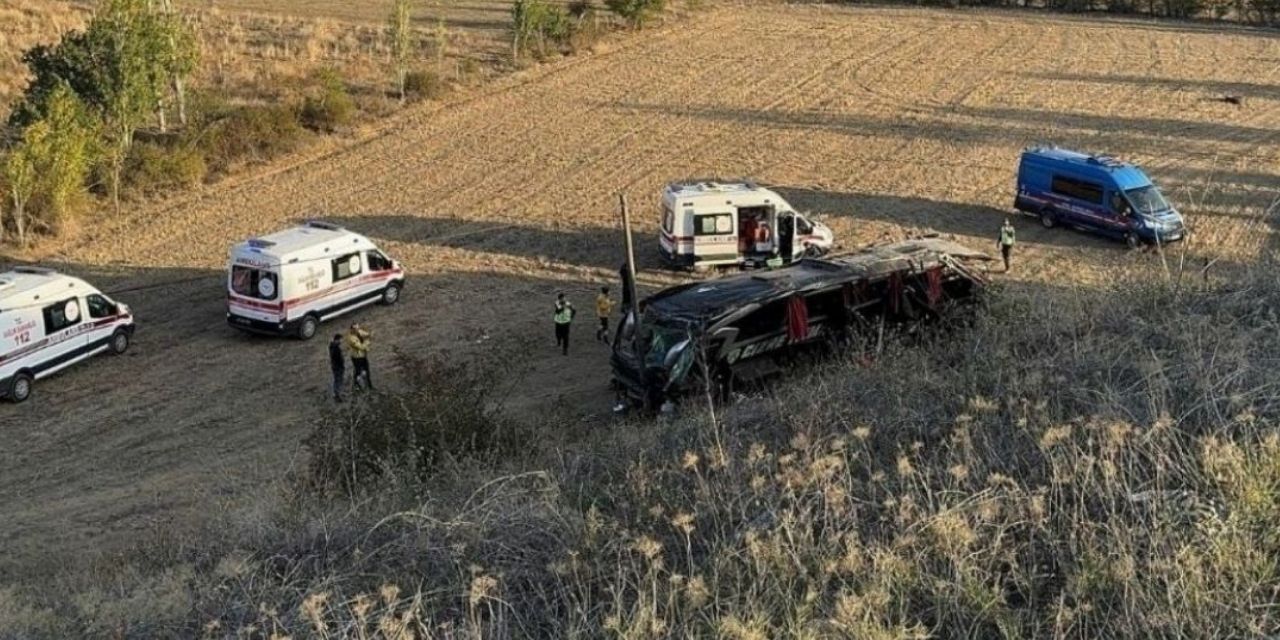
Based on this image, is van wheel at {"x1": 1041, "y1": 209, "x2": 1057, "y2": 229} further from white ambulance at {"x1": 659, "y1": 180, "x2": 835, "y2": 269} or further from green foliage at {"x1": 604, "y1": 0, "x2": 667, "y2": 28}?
green foliage at {"x1": 604, "y1": 0, "x2": 667, "y2": 28}

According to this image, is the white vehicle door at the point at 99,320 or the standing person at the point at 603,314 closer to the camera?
the white vehicle door at the point at 99,320

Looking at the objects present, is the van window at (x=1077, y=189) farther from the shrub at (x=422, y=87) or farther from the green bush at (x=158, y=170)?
the green bush at (x=158, y=170)

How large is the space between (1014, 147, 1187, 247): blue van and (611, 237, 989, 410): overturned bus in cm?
827

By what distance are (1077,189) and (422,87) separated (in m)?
19.1

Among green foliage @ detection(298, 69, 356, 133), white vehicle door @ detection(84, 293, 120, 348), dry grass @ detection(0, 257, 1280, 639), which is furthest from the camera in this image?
green foliage @ detection(298, 69, 356, 133)

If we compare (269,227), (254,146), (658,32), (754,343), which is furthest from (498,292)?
(658,32)

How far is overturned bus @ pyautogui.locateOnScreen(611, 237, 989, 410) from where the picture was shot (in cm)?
1496

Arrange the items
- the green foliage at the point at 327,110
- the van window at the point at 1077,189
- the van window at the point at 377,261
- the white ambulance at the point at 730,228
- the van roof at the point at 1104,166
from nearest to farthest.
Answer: the van window at the point at 377,261 → the white ambulance at the point at 730,228 → the van roof at the point at 1104,166 → the van window at the point at 1077,189 → the green foliage at the point at 327,110

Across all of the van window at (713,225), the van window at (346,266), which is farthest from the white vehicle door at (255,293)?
the van window at (713,225)

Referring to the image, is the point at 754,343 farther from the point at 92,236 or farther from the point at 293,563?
the point at 92,236

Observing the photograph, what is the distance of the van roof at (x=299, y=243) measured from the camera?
64.7 ft

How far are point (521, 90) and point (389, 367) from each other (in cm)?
1869

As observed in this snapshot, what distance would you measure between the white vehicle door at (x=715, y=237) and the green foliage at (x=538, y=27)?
60.6 feet

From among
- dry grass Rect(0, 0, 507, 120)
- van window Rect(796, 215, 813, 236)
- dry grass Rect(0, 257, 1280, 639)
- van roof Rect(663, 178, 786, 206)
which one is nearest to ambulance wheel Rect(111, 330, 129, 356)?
van roof Rect(663, 178, 786, 206)
